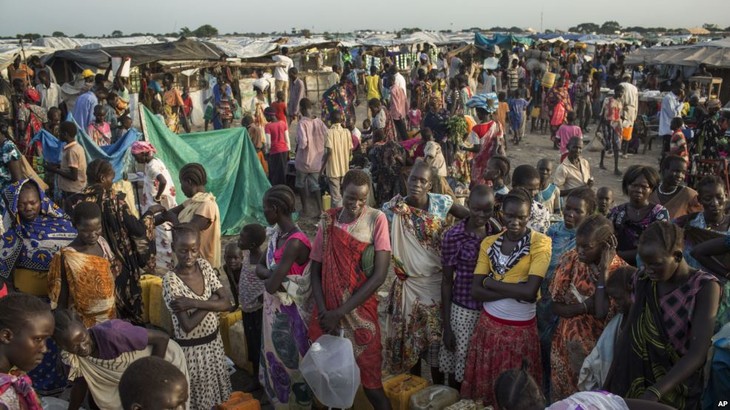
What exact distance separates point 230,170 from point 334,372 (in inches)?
220

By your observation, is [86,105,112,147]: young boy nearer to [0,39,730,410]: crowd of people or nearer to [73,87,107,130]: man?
[73,87,107,130]: man

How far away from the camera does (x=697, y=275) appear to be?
9.03 feet

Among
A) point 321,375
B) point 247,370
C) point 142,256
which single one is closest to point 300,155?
point 142,256

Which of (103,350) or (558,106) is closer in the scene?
(103,350)

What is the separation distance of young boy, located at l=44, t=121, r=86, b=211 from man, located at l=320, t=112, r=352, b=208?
3023 mm

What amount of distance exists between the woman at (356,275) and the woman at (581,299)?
100 cm

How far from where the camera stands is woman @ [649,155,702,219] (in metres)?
4.73

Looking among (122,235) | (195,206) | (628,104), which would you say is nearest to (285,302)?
(195,206)

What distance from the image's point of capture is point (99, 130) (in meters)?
9.01

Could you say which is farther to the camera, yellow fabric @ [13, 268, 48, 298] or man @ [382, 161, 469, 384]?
yellow fabric @ [13, 268, 48, 298]

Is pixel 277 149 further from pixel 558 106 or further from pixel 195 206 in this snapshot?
pixel 558 106

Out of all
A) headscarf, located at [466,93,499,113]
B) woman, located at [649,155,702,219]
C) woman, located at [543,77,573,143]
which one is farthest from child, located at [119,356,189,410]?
woman, located at [543,77,573,143]

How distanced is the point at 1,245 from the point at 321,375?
99.5 inches

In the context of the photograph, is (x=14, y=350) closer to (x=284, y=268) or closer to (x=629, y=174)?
(x=284, y=268)
